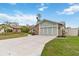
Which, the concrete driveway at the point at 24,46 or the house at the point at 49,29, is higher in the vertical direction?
the house at the point at 49,29

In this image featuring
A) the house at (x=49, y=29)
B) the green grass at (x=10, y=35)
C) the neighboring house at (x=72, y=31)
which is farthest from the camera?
the house at (x=49, y=29)

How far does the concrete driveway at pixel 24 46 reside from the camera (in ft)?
16.6

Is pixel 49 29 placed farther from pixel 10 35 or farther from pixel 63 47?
pixel 10 35

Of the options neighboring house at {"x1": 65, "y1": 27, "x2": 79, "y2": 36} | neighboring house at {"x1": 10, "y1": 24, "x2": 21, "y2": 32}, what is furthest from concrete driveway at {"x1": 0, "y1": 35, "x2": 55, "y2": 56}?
neighboring house at {"x1": 65, "y1": 27, "x2": 79, "y2": 36}

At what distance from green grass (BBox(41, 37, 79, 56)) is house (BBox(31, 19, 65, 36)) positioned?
8.3 inches

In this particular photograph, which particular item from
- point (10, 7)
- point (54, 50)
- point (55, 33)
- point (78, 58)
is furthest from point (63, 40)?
point (10, 7)

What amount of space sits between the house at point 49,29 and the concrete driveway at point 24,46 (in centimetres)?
15

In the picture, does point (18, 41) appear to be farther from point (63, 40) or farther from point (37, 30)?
point (63, 40)

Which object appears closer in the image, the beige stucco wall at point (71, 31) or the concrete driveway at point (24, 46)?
the concrete driveway at point (24, 46)

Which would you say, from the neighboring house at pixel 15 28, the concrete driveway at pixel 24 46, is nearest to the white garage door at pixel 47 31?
the concrete driveway at pixel 24 46

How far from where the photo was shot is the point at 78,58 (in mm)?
4730

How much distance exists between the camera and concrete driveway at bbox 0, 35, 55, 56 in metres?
5.05

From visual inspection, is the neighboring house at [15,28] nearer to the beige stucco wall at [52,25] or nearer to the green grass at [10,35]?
the green grass at [10,35]

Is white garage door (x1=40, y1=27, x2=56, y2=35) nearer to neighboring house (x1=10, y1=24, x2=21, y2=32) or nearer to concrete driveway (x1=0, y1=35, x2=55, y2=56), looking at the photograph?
concrete driveway (x1=0, y1=35, x2=55, y2=56)
